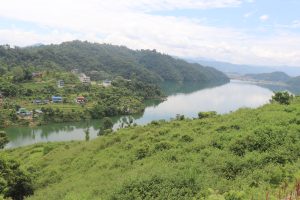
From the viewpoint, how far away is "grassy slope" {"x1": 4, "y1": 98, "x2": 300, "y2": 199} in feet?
32.7

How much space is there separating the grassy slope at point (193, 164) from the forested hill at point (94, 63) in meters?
80.5

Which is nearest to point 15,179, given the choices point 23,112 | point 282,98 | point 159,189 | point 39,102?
point 159,189

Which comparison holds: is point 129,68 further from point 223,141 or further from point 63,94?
point 223,141

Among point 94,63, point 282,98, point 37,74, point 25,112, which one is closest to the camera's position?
point 282,98

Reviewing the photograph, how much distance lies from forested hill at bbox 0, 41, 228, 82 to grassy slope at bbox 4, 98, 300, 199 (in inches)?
3171

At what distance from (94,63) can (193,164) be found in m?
143

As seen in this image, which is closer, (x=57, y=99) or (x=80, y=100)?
(x=57, y=99)

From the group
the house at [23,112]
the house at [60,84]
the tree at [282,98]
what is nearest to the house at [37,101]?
the house at [23,112]

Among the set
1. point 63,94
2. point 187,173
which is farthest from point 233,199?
point 63,94

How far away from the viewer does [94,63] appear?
495 ft

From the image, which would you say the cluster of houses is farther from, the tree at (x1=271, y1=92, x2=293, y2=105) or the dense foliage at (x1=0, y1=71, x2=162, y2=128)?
the tree at (x1=271, y1=92, x2=293, y2=105)

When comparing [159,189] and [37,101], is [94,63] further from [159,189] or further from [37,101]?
[159,189]

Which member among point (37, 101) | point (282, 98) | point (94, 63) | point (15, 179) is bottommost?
point (37, 101)

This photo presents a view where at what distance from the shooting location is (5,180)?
15.5 meters
